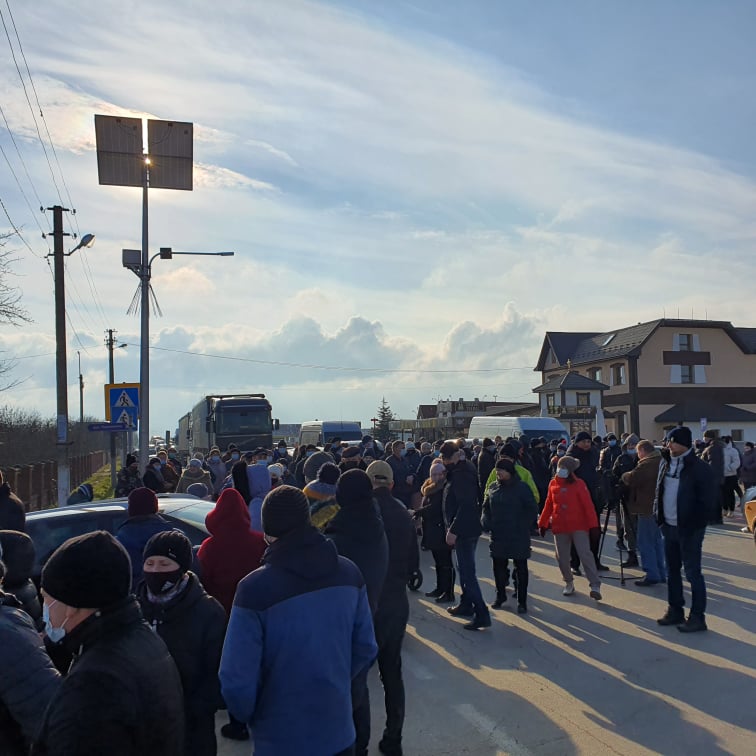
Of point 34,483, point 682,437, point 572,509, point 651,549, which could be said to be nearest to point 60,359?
point 34,483

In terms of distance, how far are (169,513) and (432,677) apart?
2870 mm

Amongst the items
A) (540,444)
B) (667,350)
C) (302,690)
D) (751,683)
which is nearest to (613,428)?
(667,350)

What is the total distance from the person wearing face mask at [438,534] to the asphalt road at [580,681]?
0.78 ft

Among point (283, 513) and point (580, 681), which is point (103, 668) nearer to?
point (283, 513)

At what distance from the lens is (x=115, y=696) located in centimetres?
216

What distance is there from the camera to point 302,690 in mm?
2885

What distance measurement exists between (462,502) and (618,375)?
43.9m

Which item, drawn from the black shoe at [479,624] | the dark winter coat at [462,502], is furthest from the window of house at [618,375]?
the black shoe at [479,624]

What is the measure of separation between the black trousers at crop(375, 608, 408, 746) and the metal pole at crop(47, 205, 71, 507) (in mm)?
13732

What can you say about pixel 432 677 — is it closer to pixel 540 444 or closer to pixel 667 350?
pixel 540 444

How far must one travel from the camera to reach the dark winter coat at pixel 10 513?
20.7ft

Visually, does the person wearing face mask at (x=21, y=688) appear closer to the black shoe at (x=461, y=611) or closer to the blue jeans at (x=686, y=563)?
the black shoe at (x=461, y=611)

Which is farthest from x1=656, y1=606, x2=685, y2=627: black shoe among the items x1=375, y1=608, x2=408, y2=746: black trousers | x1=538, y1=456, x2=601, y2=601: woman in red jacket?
x1=375, y1=608, x2=408, y2=746: black trousers

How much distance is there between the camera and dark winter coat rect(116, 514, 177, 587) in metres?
5.00
